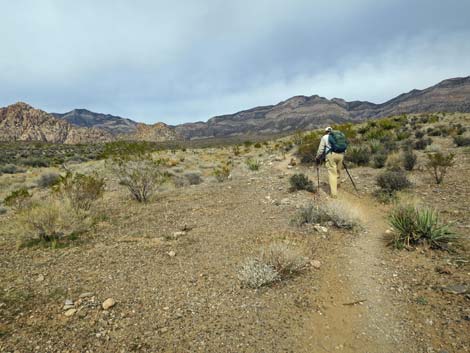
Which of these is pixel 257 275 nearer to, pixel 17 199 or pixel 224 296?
pixel 224 296

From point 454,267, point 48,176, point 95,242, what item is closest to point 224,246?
point 95,242

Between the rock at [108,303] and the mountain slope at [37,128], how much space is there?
109 meters

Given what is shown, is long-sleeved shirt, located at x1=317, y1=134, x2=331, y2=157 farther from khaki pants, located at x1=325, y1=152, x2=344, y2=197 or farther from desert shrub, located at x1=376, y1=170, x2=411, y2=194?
desert shrub, located at x1=376, y1=170, x2=411, y2=194

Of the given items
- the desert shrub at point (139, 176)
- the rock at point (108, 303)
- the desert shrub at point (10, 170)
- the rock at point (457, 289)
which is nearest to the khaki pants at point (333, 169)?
the rock at point (457, 289)

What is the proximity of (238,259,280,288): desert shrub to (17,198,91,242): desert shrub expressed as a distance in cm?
444

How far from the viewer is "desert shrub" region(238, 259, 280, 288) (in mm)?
3814

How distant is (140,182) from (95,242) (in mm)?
3805

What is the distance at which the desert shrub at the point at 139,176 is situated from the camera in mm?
8891

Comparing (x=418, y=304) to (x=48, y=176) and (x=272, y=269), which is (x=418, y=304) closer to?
(x=272, y=269)

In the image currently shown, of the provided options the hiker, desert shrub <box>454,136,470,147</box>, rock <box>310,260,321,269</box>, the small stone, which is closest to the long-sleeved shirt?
the hiker

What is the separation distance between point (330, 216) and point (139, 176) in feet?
21.0

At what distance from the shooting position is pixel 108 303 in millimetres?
3418

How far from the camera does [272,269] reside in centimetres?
401

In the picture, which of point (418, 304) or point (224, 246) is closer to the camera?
point (418, 304)
